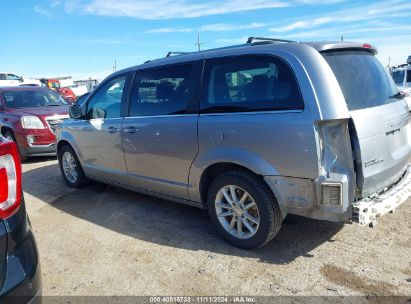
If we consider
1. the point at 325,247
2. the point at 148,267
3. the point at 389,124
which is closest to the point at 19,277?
the point at 148,267

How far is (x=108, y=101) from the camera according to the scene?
496 centimetres

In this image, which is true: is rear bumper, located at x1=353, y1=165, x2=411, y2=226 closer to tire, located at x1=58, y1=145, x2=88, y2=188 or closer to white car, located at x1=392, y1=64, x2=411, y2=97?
tire, located at x1=58, y1=145, x2=88, y2=188

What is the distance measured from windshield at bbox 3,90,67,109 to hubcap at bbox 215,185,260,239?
6834mm

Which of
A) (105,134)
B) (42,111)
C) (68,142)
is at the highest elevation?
(42,111)

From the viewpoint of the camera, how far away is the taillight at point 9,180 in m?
2.05

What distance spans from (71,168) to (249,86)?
360 centimetres

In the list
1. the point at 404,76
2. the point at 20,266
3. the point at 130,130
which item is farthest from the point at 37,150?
the point at 404,76

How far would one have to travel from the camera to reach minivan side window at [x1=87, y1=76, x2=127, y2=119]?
4730 mm

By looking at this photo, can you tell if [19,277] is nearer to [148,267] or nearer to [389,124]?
[148,267]

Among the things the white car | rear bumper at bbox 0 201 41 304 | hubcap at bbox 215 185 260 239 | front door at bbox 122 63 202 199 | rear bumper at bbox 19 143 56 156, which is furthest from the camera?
→ the white car

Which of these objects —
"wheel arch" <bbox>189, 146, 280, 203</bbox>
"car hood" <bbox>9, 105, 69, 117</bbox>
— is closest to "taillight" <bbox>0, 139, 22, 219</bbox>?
"wheel arch" <bbox>189, 146, 280, 203</bbox>

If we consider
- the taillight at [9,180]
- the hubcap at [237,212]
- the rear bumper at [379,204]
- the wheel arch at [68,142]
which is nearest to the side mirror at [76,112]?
the wheel arch at [68,142]

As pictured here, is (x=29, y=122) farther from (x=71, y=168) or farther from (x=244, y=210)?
(x=244, y=210)

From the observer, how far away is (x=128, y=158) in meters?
4.54
